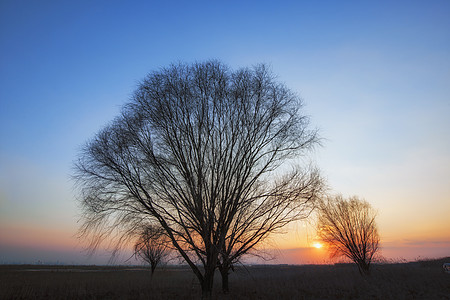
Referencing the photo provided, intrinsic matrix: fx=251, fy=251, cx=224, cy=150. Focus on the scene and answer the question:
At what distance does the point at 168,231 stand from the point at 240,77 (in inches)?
280

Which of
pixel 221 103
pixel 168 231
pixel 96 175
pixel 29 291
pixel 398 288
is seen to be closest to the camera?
pixel 168 231

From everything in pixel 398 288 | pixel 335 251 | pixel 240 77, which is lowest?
pixel 398 288

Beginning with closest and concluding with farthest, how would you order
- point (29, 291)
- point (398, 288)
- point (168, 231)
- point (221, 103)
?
point (168, 231)
point (221, 103)
point (29, 291)
point (398, 288)

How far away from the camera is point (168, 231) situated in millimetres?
9289

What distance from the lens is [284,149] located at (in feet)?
35.8

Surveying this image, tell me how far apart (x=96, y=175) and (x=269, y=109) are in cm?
769

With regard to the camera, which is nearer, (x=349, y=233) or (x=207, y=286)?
(x=207, y=286)

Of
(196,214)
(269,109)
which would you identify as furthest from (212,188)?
(269,109)

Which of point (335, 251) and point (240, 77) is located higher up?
point (240, 77)

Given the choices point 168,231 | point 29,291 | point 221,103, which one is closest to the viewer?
point 168,231

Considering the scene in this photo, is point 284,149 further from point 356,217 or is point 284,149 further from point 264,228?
point 356,217

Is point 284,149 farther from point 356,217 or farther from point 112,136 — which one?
point 356,217

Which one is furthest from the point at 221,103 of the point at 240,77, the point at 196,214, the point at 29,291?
the point at 29,291

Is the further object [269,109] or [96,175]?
[269,109]
